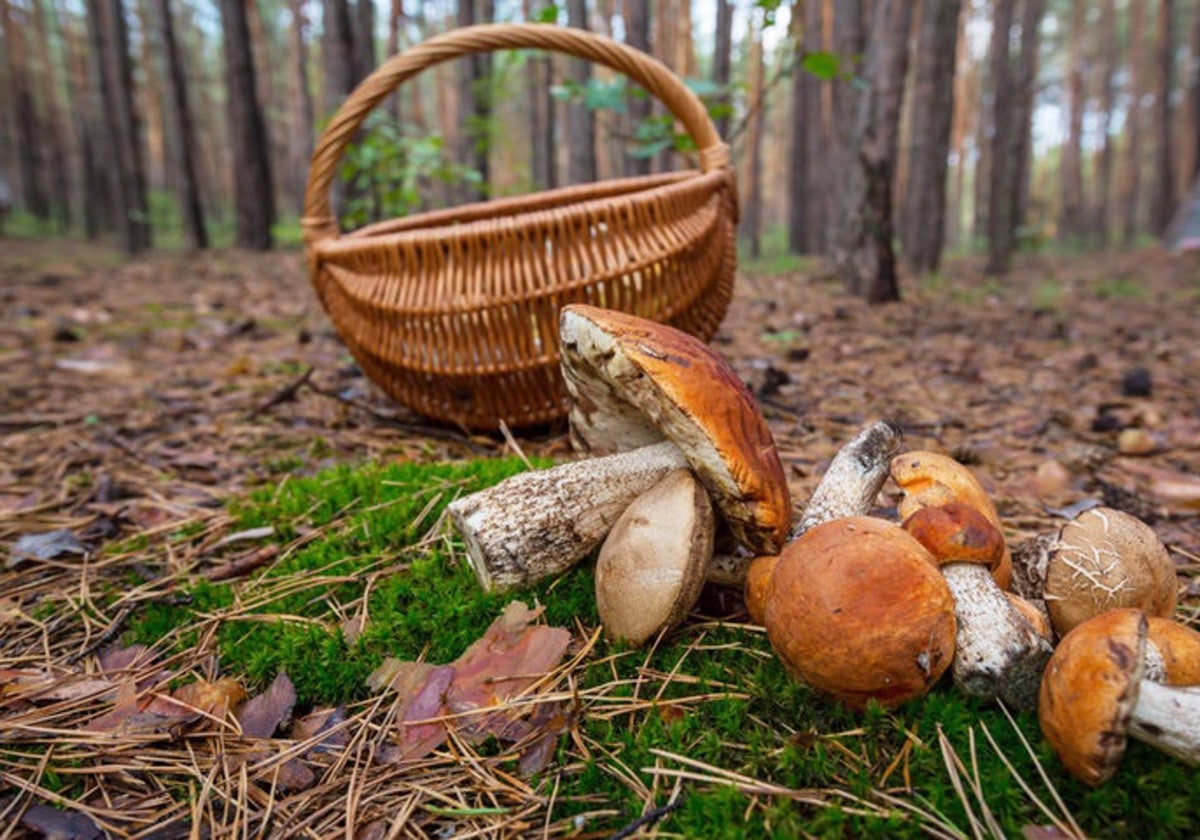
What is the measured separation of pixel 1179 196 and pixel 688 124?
22739mm

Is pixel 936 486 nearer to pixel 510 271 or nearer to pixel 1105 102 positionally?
pixel 510 271

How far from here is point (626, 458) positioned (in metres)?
1.56

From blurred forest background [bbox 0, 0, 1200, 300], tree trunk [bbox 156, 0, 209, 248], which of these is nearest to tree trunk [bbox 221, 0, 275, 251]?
blurred forest background [bbox 0, 0, 1200, 300]

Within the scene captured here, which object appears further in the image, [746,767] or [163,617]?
[163,617]

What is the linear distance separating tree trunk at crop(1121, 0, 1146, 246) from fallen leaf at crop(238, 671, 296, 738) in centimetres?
2464

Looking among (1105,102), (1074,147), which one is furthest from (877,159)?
(1105,102)

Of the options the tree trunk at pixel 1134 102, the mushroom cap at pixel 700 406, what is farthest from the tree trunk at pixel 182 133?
the tree trunk at pixel 1134 102

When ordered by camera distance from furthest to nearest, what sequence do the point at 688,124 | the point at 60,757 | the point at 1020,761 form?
the point at 688,124, the point at 60,757, the point at 1020,761

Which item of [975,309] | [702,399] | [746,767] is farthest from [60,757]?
[975,309]

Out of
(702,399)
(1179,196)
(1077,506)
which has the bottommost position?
(1077,506)

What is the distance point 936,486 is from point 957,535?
193 millimetres

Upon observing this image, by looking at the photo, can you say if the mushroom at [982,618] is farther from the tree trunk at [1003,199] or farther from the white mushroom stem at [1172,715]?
the tree trunk at [1003,199]

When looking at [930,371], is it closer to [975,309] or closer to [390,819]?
[975,309]

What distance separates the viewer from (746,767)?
43.3 inches
